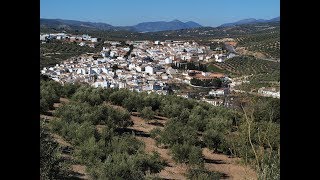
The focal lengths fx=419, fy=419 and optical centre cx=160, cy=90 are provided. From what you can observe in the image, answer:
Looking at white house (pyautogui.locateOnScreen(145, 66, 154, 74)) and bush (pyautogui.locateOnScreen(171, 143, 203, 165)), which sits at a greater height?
white house (pyautogui.locateOnScreen(145, 66, 154, 74))

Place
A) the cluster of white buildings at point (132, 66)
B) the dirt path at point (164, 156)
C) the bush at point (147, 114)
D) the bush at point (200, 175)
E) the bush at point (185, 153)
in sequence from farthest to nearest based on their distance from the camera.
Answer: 1. the cluster of white buildings at point (132, 66)
2. the bush at point (147, 114)
3. the bush at point (185, 153)
4. the dirt path at point (164, 156)
5. the bush at point (200, 175)

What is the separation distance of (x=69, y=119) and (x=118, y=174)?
4542 mm

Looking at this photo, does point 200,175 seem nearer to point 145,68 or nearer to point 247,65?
point 247,65

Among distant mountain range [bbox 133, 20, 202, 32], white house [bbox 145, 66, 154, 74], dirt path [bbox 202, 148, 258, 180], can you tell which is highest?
distant mountain range [bbox 133, 20, 202, 32]

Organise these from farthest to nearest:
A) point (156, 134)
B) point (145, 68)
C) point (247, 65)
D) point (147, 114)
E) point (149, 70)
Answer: point (145, 68) < point (149, 70) < point (247, 65) < point (147, 114) < point (156, 134)

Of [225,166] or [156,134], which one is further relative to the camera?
[156,134]

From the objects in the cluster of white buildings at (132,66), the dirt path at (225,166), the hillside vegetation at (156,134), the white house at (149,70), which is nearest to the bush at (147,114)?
the hillside vegetation at (156,134)

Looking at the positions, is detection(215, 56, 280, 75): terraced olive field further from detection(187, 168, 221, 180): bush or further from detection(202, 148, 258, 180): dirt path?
detection(187, 168, 221, 180): bush

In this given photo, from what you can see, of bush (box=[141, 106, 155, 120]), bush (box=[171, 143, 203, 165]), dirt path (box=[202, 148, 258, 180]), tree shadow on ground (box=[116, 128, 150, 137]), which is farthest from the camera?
bush (box=[141, 106, 155, 120])

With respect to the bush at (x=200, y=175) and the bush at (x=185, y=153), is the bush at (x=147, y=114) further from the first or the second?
the bush at (x=200, y=175)

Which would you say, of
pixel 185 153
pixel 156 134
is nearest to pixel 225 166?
pixel 185 153

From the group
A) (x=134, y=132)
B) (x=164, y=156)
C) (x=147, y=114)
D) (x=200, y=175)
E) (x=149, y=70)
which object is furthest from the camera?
(x=149, y=70)

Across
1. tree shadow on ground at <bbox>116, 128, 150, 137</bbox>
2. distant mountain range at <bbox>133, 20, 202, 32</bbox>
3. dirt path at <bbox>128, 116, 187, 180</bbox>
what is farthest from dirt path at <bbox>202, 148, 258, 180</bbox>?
distant mountain range at <bbox>133, 20, 202, 32</bbox>

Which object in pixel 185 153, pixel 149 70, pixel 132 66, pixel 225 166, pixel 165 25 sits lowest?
pixel 225 166
